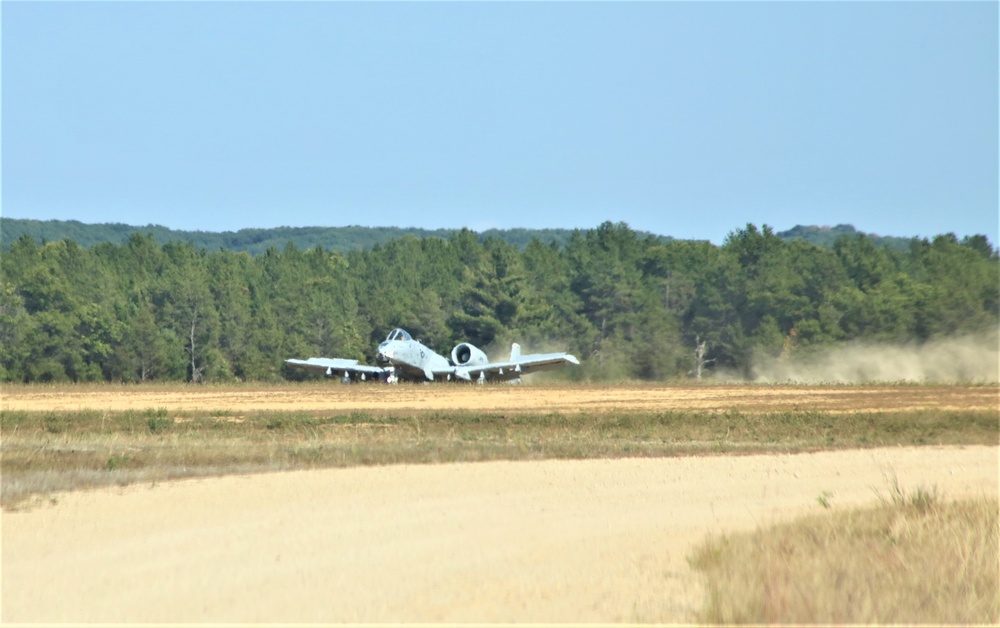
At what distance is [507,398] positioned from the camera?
3531 cm

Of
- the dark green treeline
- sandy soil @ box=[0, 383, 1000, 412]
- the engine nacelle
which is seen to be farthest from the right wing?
sandy soil @ box=[0, 383, 1000, 412]

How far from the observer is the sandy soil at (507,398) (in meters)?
30.4

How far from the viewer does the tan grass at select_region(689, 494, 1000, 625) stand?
8625mm

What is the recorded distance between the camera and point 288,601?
29.7ft

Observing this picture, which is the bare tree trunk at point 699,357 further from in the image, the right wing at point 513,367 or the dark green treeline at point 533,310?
the right wing at point 513,367

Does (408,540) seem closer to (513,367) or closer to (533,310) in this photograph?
(513,367)

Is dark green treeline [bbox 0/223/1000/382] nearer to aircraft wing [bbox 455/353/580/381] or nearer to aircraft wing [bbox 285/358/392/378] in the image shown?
aircraft wing [bbox 455/353/580/381]

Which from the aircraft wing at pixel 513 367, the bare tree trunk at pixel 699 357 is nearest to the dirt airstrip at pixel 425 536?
the aircraft wing at pixel 513 367

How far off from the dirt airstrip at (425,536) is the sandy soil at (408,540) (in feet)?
0.09

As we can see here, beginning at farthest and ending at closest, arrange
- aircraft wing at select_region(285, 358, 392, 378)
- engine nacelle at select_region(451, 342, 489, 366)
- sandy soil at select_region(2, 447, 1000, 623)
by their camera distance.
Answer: engine nacelle at select_region(451, 342, 489, 366) < aircraft wing at select_region(285, 358, 392, 378) < sandy soil at select_region(2, 447, 1000, 623)

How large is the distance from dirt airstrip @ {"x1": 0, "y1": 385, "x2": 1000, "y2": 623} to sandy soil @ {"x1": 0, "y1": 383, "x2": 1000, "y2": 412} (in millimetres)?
11976

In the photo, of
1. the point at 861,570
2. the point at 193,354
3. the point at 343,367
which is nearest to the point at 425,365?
the point at 343,367

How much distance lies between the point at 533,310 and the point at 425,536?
5857 cm

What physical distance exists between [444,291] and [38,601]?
81.0 m
